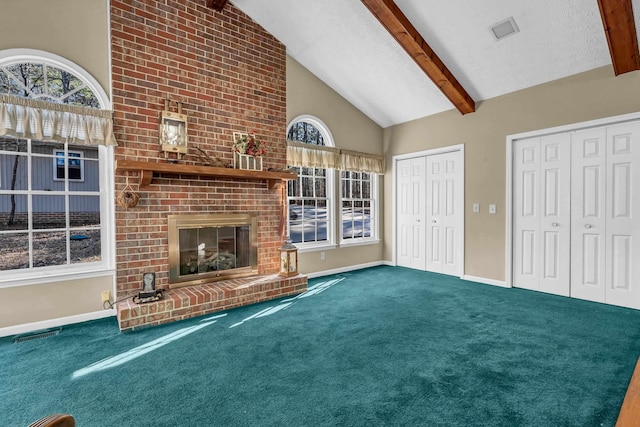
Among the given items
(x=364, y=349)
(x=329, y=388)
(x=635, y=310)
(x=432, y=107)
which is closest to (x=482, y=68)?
(x=432, y=107)

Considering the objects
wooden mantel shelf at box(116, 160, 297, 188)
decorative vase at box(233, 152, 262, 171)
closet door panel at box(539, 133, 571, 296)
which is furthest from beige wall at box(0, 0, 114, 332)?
closet door panel at box(539, 133, 571, 296)

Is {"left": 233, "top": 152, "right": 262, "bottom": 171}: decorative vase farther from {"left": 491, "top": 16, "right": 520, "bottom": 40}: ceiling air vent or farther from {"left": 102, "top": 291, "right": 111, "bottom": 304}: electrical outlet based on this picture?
{"left": 491, "top": 16, "right": 520, "bottom": 40}: ceiling air vent

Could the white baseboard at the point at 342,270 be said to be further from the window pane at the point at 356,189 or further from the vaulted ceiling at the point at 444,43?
the vaulted ceiling at the point at 444,43

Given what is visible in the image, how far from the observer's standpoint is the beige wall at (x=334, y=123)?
4.99m

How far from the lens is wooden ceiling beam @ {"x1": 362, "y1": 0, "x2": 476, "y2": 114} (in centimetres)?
357

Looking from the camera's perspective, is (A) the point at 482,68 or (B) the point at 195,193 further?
(A) the point at 482,68

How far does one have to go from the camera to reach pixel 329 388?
2131 mm

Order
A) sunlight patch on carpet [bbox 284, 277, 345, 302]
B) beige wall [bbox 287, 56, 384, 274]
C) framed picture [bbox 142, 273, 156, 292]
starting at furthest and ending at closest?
1. beige wall [bbox 287, 56, 384, 274]
2. sunlight patch on carpet [bbox 284, 277, 345, 302]
3. framed picture [bbox 142, 273, 156, 292]

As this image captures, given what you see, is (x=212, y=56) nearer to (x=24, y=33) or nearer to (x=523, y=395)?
Answer: (x=24, y=33)

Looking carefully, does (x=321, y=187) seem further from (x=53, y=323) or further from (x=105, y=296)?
(x=53, y=323)

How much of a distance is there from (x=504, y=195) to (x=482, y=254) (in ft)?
3.04

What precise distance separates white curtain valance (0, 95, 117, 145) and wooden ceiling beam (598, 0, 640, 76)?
494 cm

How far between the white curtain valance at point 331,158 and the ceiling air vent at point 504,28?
2.61 meters

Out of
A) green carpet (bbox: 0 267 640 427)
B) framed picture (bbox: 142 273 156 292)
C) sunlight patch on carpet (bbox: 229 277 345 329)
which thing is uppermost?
framed picture (bbox: 142 273 156 292)
